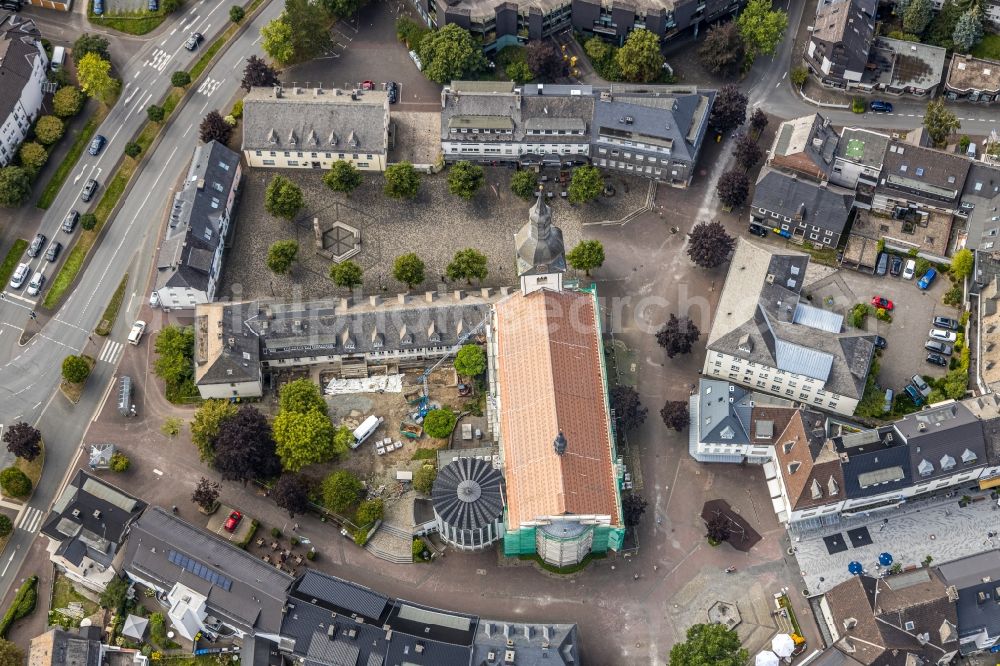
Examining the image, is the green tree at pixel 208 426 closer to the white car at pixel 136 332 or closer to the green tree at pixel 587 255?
the white car at pixel 136 332

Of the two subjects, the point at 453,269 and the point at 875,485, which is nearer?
the point at 875,485

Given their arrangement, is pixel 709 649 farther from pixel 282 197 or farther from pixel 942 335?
pixel 282 197

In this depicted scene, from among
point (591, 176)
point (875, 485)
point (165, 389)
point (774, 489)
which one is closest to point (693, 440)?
point (774, 489)

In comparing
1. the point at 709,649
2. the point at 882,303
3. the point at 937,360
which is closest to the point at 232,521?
the point at 709,649

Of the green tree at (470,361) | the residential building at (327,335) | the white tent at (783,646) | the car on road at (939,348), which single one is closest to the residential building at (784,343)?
the car on road at (939,348)

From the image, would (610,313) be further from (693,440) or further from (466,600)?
(466,600)

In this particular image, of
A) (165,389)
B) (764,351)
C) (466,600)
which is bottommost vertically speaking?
(466,600)

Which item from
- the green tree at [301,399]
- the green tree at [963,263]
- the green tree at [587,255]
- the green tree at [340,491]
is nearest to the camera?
the green tree at [340,491]
